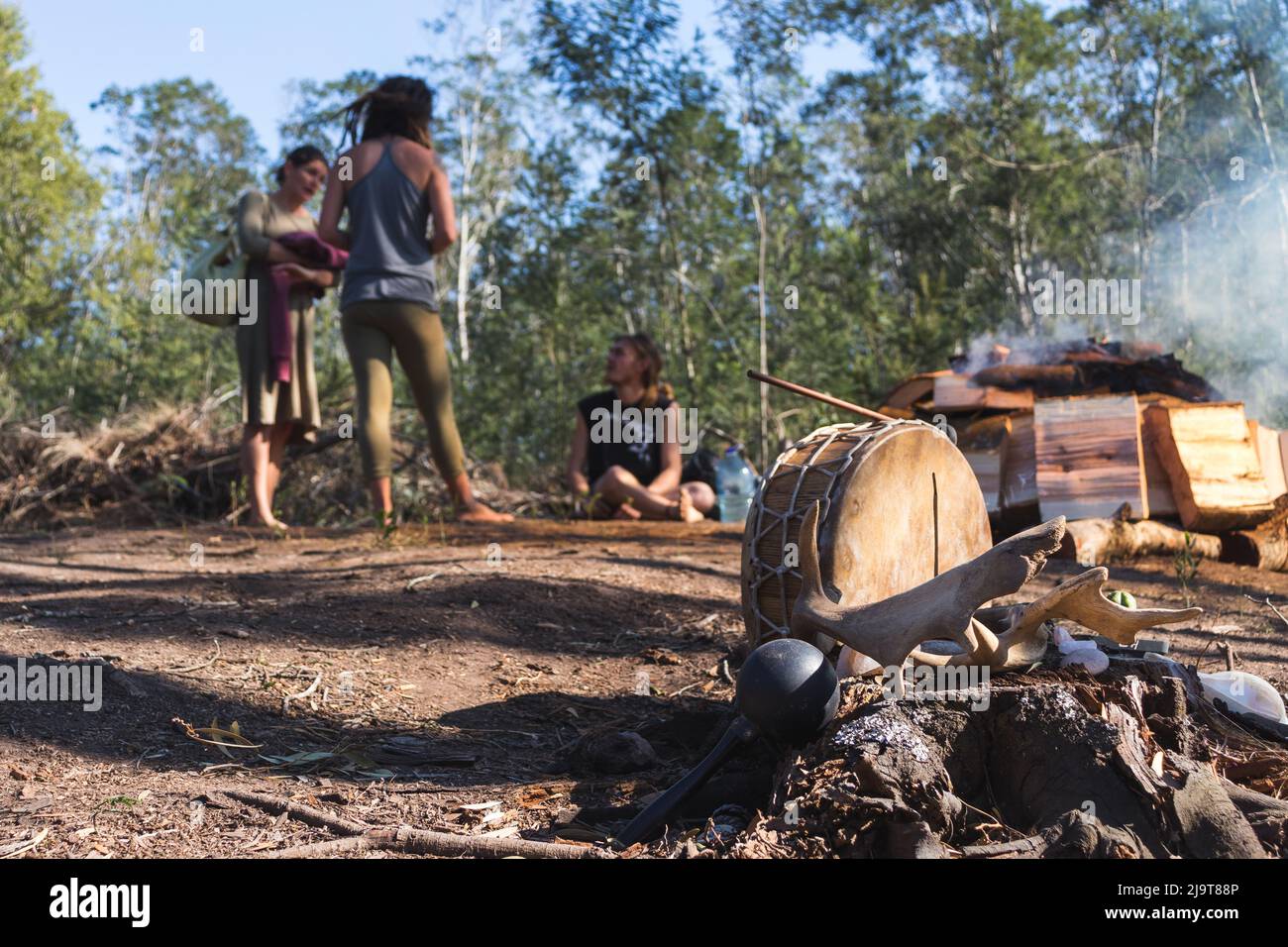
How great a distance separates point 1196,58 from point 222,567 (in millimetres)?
17374

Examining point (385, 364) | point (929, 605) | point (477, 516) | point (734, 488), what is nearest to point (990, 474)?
point (734, 488)

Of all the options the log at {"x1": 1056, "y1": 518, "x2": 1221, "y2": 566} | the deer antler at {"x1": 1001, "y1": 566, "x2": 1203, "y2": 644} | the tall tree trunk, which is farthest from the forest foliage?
the deer antler at {"x1": 1001, "y1": 566, "x2": 1203, "y2": 644}

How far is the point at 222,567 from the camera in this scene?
227 inches

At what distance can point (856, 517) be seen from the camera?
3414 mm

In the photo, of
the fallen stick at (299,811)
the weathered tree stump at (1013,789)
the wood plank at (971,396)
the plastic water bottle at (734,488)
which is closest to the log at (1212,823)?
the weathered tree stump at (1013,789)

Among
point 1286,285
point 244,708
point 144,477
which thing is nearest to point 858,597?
point 244,708

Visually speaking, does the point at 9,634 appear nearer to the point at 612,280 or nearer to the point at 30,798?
the point at 30,798

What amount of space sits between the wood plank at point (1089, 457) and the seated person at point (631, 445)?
2300mm

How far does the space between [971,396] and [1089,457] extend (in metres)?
0.88

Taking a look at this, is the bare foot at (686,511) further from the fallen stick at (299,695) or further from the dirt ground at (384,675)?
the fallen stick at (299,695)

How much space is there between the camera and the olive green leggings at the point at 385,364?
663 cm

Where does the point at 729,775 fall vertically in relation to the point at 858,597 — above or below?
below

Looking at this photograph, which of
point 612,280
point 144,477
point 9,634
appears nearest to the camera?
point 9,634
